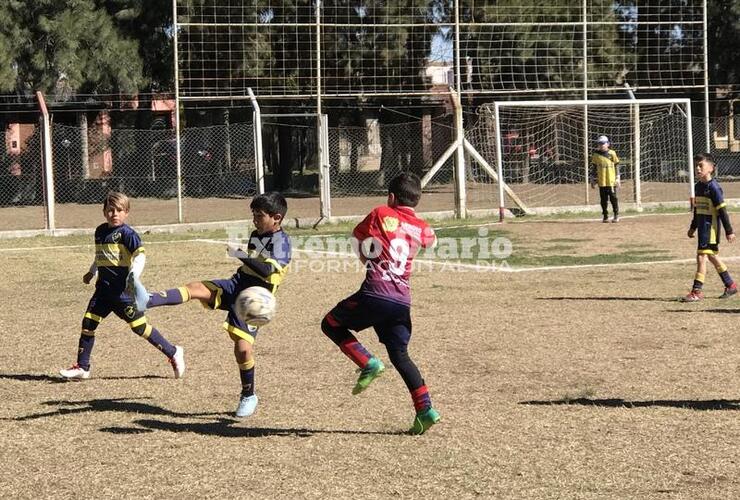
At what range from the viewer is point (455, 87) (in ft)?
83.7

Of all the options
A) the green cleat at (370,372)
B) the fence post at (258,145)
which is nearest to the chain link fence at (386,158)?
the fence post at (258,145)

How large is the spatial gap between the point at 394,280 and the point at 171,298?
4.72 feet

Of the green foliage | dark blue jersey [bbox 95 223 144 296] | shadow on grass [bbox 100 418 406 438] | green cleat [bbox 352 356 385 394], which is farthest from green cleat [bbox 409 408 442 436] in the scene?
the green foliage

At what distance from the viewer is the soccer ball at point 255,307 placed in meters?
6.41

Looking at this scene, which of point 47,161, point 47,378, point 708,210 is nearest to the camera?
point 47,378

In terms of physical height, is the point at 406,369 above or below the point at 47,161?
below

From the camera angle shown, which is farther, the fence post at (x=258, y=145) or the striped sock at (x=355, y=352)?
the fence post at (x=258, y=145)

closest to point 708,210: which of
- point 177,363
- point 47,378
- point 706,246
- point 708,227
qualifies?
point 708,227

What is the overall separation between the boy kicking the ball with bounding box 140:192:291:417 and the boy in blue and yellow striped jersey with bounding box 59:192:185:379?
54.7 inches

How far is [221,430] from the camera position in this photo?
6648mm

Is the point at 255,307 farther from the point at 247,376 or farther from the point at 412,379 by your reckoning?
the point at 412,379

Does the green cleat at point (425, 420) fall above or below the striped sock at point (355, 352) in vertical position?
below

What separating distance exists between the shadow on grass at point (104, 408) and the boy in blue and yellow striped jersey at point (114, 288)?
77cm

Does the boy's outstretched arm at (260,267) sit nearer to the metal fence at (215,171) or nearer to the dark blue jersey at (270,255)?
the dark blue jersey at (270,255)
